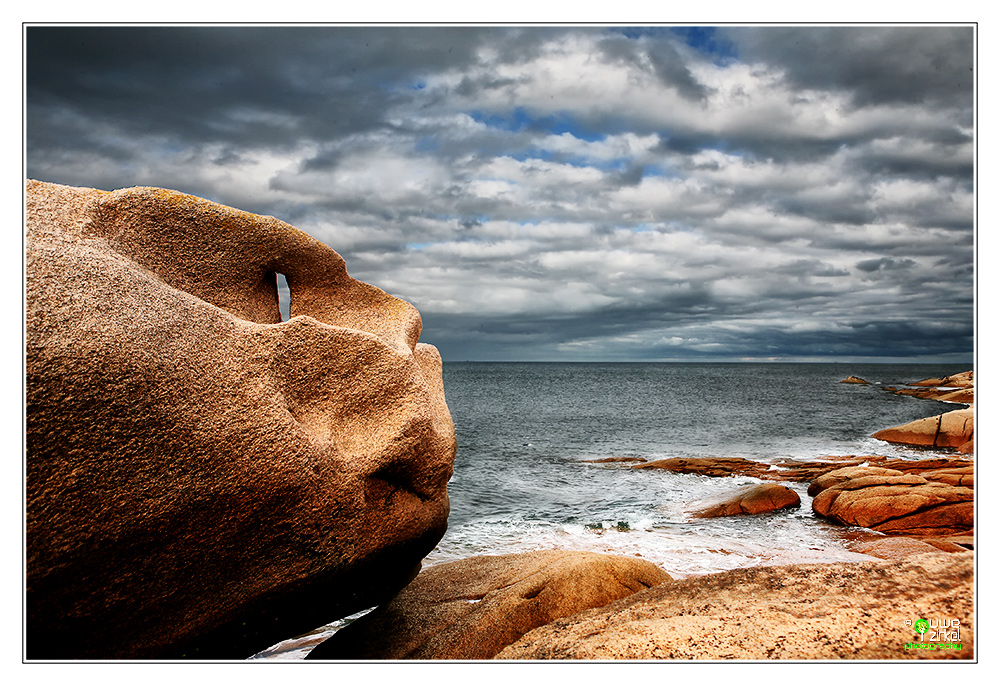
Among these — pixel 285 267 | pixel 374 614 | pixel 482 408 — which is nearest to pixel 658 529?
pixel 374 614

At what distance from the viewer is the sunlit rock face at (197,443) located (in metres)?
3.16

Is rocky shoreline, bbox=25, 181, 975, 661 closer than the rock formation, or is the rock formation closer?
rocky shoreline, bbox=25, 181, 975, 661

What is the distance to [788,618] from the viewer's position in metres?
3.36

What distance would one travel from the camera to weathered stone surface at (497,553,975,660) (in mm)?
3154

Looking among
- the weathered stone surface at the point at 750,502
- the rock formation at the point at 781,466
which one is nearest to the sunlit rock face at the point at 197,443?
the weathered stone surface at the point at 750,502

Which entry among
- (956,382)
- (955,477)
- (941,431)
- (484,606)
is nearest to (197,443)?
(484,606)

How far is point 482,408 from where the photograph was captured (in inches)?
1704

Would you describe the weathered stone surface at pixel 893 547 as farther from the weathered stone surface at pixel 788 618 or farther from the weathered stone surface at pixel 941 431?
the weathered stone surface at pixel 941 431

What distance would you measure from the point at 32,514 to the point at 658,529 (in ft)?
32.6

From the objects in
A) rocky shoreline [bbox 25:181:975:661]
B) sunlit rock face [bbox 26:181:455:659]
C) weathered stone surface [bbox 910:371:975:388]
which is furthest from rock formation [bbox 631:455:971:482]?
weathered stone surface [bbox 910:371:975:388]

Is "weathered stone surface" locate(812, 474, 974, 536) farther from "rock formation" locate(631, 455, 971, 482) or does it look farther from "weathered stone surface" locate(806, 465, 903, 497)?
"rock formation" locate(631, 455, 971, 482)

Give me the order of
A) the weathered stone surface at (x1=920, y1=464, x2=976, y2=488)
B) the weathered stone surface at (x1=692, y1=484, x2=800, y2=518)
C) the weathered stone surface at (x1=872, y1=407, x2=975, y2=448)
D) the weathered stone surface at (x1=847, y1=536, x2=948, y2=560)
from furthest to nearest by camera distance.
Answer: the weathered stone surface at (x1=872, y1=407, x2=975, y2=448) → the weathered stone surface at (x1=692, y1=484, x2=800, y2=518) → the weathered stone surface at (x1=920, y1=464, x2=976, y2=488) → the weathered stone surface at (x1=847, y1=536, x2=948, y2=560)

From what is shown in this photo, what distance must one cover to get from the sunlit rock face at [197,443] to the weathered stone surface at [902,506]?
8677mm

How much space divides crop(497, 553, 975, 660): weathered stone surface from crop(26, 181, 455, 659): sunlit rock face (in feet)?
4.90
